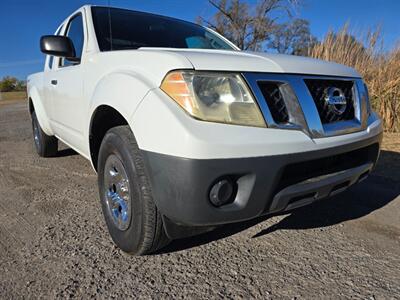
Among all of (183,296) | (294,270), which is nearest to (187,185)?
(183,296)

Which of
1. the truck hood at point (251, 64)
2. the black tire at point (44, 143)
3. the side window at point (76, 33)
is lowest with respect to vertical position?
the black tire at point (44, 143)

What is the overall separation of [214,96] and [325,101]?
2.30 ft

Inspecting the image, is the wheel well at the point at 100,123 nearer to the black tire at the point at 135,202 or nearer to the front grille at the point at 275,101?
the black tire at the point at 135,202

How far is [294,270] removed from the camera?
1.94 meters

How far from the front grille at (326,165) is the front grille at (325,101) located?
0.72 ft

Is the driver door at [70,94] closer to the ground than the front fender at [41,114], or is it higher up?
higher up

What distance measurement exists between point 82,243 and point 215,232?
0.93 meters

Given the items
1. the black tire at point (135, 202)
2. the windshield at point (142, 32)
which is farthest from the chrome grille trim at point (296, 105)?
the windshield at point (142, 32)

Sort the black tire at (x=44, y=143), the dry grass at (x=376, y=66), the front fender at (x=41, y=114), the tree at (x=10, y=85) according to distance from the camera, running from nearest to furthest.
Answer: the front fender at (x=41, y=114)
the black tire at (x=44, y=143)
the dry grass at (x=376, y=66)
the tree at (x=10, y=85)

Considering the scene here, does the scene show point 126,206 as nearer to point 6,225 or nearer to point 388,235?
point 6,225

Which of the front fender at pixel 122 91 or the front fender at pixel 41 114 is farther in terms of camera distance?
the front fender at pixel 41 114

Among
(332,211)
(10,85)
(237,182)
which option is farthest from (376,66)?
(10,85)

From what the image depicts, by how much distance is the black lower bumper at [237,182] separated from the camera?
152 centimetres

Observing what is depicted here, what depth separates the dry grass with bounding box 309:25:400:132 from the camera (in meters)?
6.21
